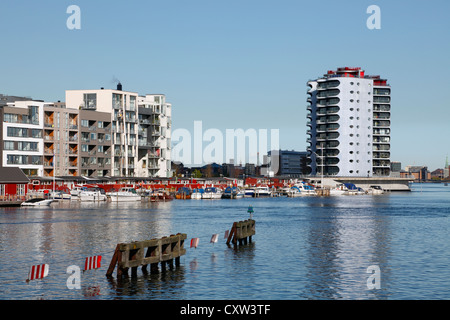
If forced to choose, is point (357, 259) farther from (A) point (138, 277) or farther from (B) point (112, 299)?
(B) point (112, 299)

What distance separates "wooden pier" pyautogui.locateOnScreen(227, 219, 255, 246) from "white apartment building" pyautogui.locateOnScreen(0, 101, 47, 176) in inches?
4307

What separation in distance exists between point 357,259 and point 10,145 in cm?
12824

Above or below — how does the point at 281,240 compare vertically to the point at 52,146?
below

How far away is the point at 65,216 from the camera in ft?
352

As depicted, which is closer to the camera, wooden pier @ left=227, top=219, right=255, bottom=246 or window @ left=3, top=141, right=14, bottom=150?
wooden pier @ left=227, top=219, right=255, bottom=246

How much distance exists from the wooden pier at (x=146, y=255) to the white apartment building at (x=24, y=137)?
403 ft

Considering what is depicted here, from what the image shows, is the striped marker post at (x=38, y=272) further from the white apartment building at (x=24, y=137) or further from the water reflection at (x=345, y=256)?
the white apartment building at (x=24, y=137)

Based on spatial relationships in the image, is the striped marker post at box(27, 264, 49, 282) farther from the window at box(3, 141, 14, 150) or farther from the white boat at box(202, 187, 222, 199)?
the white boat at box(202, 187, 222, 199)

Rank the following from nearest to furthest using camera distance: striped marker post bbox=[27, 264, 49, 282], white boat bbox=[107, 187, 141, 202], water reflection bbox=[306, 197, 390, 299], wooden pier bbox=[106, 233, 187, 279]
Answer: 1. striped marker post bbox=[27, 264, 49, 282]
2. water reflection bbox=[306, 197, 390, 299]
3. wooden pier bbox=[106, 233, 187, 279]
4. white boat bbox=[107, 187, 141, 202]

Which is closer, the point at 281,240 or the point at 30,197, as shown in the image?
the point at 281,240

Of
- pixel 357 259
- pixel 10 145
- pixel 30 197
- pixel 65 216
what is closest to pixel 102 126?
pixel 10 145

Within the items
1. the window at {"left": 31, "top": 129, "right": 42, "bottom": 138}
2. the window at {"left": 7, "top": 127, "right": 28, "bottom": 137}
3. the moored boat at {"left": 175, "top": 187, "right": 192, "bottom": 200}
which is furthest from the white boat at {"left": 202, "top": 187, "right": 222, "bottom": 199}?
the window at {"left": 7, "top": 127, "right": 28, "bottom": 137}

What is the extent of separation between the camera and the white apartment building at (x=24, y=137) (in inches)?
6531

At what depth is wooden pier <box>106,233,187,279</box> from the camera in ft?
148
